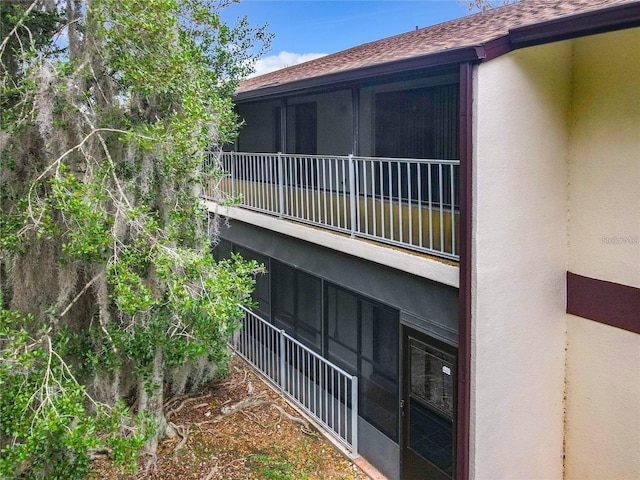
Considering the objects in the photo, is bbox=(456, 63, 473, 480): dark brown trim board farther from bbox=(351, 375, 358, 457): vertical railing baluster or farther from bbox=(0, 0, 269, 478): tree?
bbox=(0, 0, 269, 478): tree

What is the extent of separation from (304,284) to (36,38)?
5.85 m

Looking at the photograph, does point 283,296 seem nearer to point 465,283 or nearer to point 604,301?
point 465,283

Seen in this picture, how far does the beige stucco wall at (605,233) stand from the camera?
555cm

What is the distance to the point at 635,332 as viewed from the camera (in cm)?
566

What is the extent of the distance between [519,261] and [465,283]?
0.79 meters

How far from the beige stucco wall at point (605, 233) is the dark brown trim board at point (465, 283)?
1707mm

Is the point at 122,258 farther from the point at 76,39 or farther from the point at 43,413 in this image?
the point at 76,39

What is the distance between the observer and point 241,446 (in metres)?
7.89

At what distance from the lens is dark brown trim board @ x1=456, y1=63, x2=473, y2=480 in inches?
205

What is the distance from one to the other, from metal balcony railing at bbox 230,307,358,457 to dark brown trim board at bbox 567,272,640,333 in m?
3.17

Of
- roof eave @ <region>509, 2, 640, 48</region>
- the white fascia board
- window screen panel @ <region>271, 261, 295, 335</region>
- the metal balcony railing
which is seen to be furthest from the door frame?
window screen panel @ <region>271, 261, 295, 335</region>

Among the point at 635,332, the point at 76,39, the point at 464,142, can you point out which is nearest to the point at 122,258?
the point at 76,39

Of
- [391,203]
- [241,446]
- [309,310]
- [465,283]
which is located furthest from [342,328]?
[465,283]

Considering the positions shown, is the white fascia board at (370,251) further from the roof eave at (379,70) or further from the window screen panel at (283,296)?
the roof eave at (379,70)
